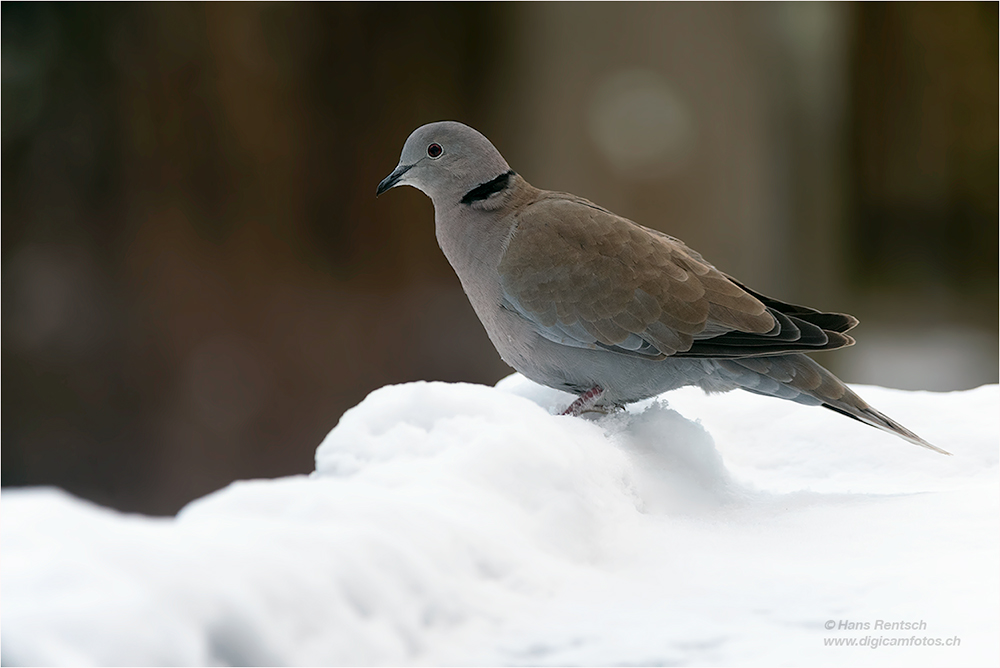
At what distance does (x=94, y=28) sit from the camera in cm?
286

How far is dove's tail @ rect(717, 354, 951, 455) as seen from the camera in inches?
43.5

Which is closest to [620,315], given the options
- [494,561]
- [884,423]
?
[884,423]

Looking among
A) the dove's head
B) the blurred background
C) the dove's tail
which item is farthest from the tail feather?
the blurred background

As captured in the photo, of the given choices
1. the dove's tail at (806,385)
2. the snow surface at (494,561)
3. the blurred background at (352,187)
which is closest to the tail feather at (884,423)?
the dove's tail at (806,385)

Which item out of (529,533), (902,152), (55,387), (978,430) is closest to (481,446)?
(529,533)

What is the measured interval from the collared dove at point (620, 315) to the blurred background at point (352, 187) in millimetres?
1937

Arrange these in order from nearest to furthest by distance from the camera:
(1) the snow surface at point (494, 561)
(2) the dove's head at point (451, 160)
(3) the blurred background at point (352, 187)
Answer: (1) the snow surface at point (494, 561) → (2) the dove's head at point (451, 160) → (3) the blurred background at point (352, 187)

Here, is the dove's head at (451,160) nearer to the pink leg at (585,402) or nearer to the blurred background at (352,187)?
the pink leg at (585,402)

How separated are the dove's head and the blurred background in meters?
1.88

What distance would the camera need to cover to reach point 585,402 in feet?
3.92

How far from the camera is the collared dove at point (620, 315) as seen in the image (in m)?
1.12

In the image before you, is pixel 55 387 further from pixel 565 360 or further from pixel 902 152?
pixel 902 152

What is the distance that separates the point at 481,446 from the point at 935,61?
3.56 m

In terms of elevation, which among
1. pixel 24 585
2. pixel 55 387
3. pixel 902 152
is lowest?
pixel 55 387
